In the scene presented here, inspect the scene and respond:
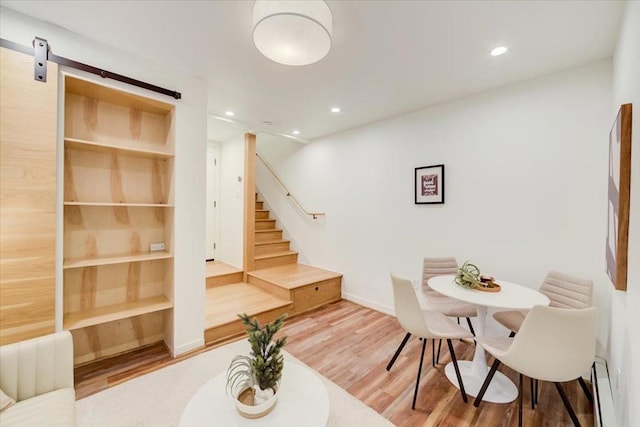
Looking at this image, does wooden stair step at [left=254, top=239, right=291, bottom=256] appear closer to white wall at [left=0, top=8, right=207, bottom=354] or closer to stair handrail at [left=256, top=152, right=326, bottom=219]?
stair handrail at [left=256, top=152, right=326, bottom=219]

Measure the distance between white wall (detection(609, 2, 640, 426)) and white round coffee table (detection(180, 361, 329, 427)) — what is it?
1351 millimetres

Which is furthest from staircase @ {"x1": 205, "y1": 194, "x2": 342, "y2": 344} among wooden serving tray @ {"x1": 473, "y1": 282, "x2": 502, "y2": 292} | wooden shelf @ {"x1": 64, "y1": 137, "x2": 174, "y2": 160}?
wooden serving tray @ {"x1": 473, "y1": 282, "x2": 502, "y2": 292}

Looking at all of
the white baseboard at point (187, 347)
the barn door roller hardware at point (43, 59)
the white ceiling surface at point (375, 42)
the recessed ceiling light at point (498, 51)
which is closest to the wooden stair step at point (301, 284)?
the white baseboard at point (187, 347)

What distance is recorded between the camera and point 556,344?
1.53 metres

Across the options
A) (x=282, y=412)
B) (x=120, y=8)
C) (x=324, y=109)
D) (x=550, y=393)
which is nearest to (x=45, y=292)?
(x=282, y=412)

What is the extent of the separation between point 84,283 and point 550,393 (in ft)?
13.1

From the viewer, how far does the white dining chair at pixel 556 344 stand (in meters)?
1.48

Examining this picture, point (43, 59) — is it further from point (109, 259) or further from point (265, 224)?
point (265, 224)

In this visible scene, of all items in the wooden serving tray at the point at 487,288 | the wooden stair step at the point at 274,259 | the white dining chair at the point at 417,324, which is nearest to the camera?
the white dining chair at the point at 417,324

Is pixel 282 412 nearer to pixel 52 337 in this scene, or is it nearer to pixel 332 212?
pixel 52 337

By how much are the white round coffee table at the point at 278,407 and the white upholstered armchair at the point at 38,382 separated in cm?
62

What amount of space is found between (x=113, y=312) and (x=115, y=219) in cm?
83

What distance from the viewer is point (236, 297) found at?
3.64 meters

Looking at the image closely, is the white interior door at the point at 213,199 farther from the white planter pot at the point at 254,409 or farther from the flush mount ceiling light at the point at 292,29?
the white planter pot at the point at 254,409
